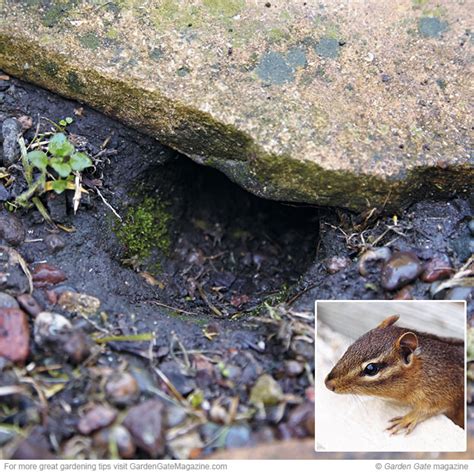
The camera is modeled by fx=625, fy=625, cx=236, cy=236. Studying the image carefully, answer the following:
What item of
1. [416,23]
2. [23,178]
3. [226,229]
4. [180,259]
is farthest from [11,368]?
[416,23]

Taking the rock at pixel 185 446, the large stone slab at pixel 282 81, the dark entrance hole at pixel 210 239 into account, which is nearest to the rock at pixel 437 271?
the large stone slab at pixel 282 81

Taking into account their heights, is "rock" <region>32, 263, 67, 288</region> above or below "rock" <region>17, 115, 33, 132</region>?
below

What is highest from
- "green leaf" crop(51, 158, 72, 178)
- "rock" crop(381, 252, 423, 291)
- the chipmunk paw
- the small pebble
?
"green leaf" crop(51, 158, 72, 178)

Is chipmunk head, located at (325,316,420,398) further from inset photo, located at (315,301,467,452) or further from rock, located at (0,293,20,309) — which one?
rock, located at (0,293,20,309)

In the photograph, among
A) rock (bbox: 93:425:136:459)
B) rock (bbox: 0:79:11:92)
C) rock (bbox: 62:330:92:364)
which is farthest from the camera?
rock (bbox: 0:79:11:92)

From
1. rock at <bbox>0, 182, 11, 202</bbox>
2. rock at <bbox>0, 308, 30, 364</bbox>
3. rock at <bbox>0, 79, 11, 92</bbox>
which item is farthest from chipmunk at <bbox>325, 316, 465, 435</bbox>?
rock at <bbox>0, 79, 11, 92</bbox>

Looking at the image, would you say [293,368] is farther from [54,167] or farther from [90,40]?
[90,40]

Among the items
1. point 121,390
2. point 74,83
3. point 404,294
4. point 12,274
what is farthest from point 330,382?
point 74,83
